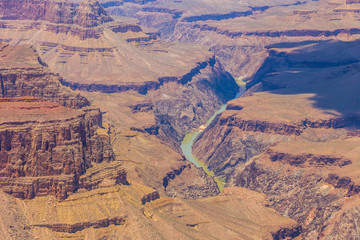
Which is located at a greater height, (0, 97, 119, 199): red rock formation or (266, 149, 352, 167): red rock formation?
(0, 97, 119, 199): red rock formation

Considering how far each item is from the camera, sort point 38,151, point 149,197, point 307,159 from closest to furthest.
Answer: point 38,151 < point 149,197 < point 307,159

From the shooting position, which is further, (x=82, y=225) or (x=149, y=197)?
(x=149, y=197)

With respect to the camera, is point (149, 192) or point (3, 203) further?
point (149, 192)

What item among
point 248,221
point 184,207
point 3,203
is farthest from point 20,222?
point 248,221

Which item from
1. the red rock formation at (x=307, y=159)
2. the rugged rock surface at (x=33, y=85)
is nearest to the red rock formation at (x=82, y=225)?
the rugged rock surface at (x=33, y=85)

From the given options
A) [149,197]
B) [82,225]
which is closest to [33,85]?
[149,197]

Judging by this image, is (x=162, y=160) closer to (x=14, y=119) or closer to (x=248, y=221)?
(x=248, y=221)

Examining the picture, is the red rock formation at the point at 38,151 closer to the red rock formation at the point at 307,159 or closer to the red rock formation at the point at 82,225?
the red rock formation at the point at 82,225

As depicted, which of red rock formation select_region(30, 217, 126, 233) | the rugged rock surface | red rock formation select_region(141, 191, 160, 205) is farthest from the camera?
the rugged rock surface

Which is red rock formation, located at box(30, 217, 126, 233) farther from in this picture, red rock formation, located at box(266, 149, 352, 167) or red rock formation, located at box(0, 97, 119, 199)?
red rock formation, located at box(266, 149, 352, 167)

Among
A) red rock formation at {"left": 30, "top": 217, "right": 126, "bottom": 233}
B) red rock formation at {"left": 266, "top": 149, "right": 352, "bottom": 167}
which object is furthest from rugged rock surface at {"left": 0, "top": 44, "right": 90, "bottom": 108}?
red rock formation at {"left": 30, "top": 217, "right": 126, "bottom": 233}

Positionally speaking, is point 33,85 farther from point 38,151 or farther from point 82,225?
point 82,225
